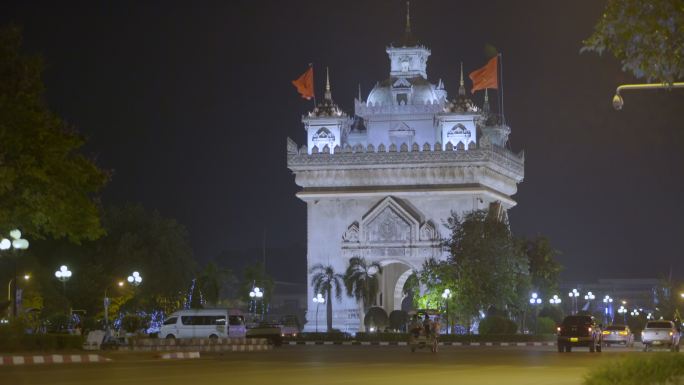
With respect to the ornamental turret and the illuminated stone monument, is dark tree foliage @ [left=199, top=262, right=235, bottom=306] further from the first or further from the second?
the ornamental turret

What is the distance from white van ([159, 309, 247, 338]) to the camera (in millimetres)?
58344

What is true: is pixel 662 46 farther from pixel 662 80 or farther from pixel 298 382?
pixel 298 382

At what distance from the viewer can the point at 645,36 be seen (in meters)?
18.5

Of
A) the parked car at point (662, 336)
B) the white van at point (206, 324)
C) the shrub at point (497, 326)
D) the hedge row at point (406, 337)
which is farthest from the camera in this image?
the shrub at point (497, 326)

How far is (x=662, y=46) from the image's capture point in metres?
18.6

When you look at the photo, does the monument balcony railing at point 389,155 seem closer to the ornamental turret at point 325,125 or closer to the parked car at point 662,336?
the ornamental turret at point 325,125

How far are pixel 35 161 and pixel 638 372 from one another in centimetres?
2210

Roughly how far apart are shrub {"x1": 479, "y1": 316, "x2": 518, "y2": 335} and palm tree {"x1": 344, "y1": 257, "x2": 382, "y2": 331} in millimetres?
15498

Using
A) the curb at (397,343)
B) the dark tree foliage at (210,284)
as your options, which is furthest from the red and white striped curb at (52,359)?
the dark tree foliage at (210,284)

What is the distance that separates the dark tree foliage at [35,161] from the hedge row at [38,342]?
9.80 feet

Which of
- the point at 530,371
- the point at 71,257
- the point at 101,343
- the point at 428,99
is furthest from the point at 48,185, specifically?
the point at 428,99

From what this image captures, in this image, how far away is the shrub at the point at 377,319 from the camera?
80875mm

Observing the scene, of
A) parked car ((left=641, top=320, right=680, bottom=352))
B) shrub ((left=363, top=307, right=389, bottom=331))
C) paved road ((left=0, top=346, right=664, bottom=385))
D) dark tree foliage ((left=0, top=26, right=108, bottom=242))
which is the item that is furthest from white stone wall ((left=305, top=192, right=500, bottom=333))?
paved road ((left=0, top=346, right=664, bottom=385))

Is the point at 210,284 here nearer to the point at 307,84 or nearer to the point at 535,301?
the point at 307,84
